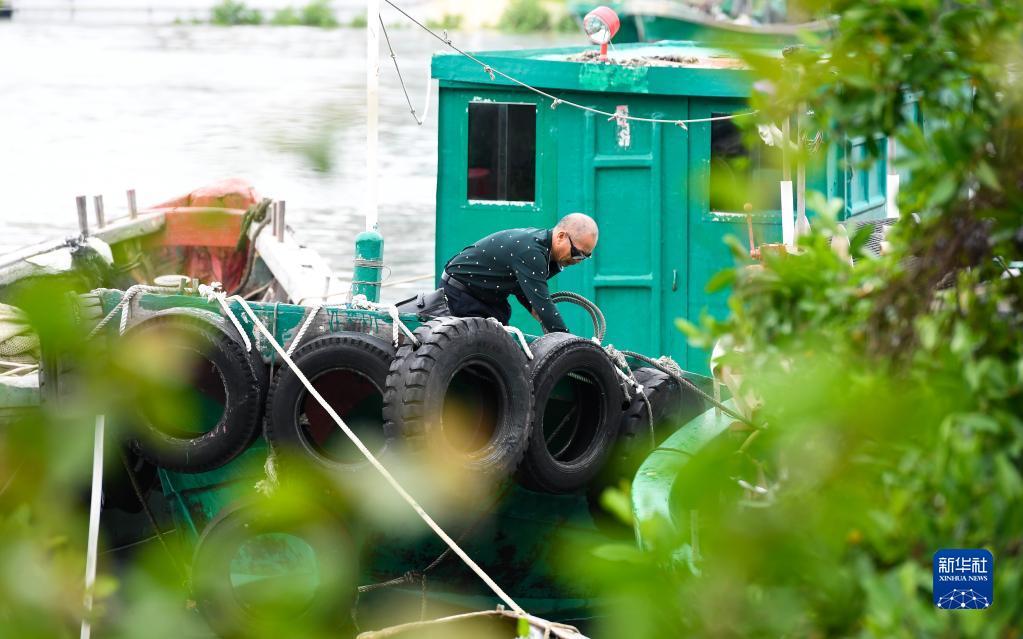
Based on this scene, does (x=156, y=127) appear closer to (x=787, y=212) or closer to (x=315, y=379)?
(x=315, y=379)

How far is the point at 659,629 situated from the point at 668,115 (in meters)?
7.90

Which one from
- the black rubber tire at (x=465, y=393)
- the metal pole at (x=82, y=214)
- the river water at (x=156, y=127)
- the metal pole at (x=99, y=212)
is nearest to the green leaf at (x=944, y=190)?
the black rubber tire at (x=465, y=393)

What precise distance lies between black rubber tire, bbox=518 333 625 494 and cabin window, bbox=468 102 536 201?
2.38 metres

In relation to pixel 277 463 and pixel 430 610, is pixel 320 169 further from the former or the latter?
pixel 430 610

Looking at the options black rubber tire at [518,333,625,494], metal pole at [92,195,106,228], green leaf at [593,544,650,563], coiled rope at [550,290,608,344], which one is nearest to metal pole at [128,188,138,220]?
metal pole at [92,195,106,228]

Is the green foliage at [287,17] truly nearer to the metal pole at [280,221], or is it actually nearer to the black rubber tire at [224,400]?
the black rubber tire at [224,400]

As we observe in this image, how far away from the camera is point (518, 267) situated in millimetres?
7188

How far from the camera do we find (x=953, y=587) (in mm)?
2182

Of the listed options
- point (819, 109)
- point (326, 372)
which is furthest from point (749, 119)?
point (326, 372)

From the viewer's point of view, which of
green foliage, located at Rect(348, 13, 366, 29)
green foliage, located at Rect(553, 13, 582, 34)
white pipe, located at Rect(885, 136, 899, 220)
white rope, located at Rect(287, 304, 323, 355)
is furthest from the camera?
green foliage, located at Rect(348, 13, 366, 29)

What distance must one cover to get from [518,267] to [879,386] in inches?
211

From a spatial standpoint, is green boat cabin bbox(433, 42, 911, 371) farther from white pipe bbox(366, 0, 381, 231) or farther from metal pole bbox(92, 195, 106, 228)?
metal pole bbox(92, 195, 106, 228)

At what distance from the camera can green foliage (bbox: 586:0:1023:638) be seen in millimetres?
1450

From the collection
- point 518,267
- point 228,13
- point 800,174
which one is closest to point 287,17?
point 228,13
